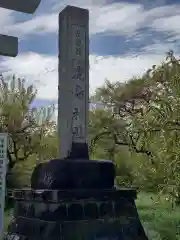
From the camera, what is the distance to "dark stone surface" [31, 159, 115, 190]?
14.9ft

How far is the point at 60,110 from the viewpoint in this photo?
525cm

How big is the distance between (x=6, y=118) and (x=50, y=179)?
12155 millimetres

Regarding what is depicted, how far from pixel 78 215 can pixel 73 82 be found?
1.93 m

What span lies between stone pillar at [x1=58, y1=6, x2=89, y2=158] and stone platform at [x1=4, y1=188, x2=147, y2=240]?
86 cm

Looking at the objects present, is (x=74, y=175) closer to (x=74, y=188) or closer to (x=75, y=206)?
(x=74, y=188)

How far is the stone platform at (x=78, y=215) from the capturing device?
165 inches

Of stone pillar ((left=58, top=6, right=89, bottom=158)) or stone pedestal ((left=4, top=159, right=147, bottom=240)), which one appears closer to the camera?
stone pedestal ((left=4, top=159, right=147, bottom=240))

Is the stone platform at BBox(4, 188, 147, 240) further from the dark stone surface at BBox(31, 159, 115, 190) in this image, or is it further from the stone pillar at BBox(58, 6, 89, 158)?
the stone pillar at BBox(58, 6, 89, 158)

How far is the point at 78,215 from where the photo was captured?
14.0 ft

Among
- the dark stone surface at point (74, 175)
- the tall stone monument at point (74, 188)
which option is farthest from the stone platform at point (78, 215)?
the dark stone surface at point (74, 175)

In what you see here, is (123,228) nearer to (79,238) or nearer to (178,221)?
(79,238)

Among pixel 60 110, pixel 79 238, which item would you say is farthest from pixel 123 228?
pixel 60 110

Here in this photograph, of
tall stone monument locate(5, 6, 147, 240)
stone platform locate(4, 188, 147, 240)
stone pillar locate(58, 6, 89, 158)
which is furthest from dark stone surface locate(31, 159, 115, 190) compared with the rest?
stone pillar locate(58, 6, 89, 158)

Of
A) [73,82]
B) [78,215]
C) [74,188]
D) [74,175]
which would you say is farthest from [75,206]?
[73,82]
